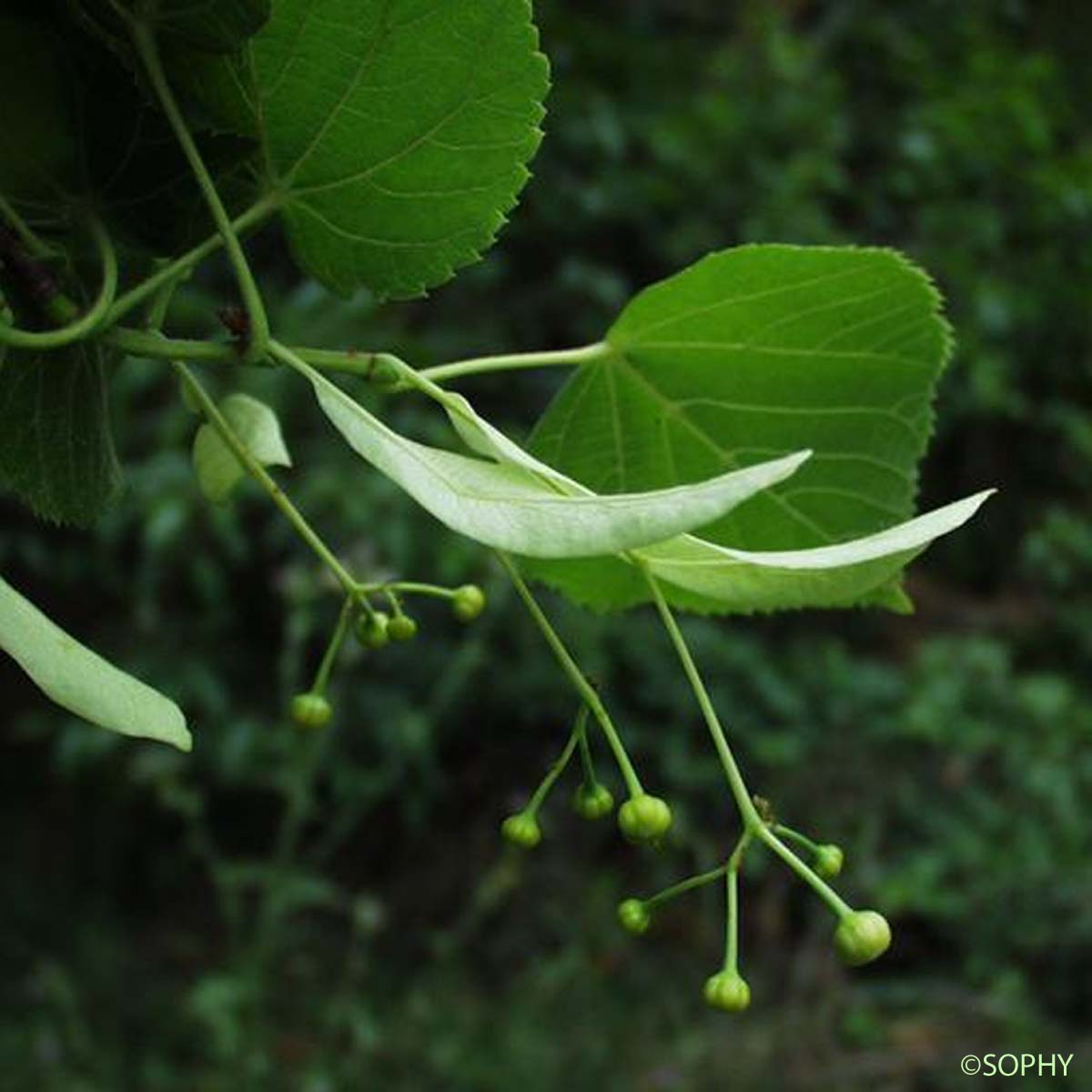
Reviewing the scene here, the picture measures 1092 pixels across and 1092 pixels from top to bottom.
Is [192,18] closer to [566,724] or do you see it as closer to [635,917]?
[635,917]

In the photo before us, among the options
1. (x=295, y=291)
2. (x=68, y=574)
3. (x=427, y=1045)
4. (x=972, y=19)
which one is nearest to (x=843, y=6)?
(x=972, y=19)

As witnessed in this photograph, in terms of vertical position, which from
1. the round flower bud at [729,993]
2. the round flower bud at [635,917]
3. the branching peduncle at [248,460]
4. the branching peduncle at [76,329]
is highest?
the branching peduncle at [76,329]

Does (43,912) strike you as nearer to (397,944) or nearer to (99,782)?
(99,782)

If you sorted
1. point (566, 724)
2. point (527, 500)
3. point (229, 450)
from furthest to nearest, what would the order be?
point (566, 724), point (229, 450), point (527, 500)

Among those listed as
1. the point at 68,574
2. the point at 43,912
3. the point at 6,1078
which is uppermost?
the point at 68,574

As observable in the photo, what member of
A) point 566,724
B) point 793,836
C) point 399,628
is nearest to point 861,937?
point 793,836

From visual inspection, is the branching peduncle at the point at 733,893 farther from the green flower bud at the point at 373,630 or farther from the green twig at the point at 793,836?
the green flower bud at the point at 373,630

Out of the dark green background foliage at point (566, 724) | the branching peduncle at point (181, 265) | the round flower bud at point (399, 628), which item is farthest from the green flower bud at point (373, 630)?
the dark green background foliage at point (566, 724)
